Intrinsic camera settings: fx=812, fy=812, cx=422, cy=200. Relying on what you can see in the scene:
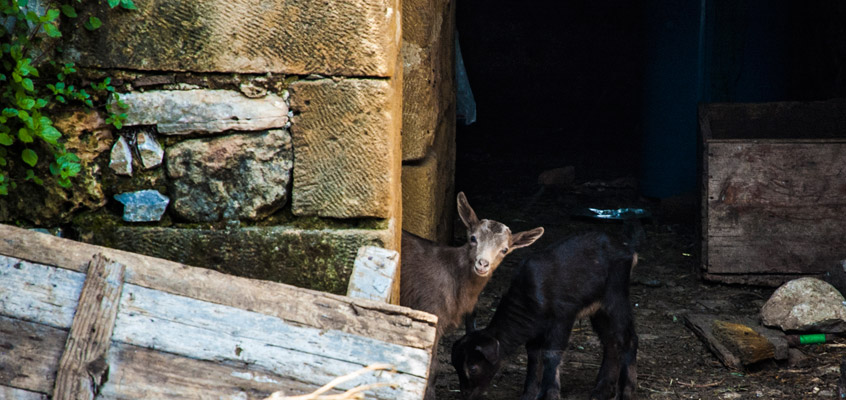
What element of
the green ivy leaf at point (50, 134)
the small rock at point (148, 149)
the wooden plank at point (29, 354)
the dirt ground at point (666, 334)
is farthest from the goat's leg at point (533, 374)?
the green ivy leaf at point (50, 134)

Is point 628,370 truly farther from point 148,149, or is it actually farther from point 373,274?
point 148,149

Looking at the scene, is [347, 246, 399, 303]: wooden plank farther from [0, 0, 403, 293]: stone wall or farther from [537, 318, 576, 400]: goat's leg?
[537, 318, 576, 400]: goat's leg

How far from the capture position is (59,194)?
3020mm

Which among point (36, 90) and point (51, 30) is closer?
point (51, 30)

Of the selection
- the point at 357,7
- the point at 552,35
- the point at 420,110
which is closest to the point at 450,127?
the point at 420,110

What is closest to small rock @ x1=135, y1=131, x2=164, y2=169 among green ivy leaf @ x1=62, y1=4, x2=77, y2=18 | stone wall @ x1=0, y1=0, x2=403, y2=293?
stone wall @ x1=0, y1=0, x2=403, y2=293

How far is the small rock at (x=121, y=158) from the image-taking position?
9.85 feet

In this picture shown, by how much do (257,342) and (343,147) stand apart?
836 millimetres

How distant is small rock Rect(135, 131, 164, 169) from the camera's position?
9.86ft

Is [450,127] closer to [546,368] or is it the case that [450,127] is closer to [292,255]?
[546,368]

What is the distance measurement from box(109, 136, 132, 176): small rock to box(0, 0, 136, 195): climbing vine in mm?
82

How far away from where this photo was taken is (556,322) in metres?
4.20

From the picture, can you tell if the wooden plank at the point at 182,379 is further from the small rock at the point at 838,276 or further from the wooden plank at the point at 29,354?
the small rock at the point at 838,276

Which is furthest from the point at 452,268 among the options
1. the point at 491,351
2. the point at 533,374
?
the point at 533,374
